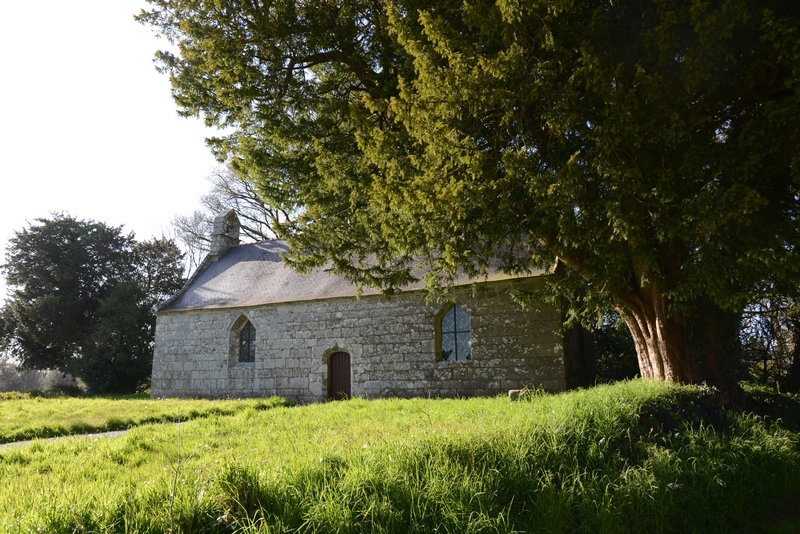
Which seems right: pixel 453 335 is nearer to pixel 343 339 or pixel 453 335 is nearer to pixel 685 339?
pixel 343 339

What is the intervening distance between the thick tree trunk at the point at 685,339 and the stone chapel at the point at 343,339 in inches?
130

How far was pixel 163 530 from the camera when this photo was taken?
280 cm

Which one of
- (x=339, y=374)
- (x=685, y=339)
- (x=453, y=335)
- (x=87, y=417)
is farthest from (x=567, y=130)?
(x=87, y=417)

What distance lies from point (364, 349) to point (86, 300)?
1834 centimetres

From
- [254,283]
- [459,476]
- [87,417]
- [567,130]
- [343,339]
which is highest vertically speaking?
[567,130]

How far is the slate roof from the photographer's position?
15117 mm

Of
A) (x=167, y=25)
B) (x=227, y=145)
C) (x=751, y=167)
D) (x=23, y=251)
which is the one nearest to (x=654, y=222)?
(x=751, y=167)

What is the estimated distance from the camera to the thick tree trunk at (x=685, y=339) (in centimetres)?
764

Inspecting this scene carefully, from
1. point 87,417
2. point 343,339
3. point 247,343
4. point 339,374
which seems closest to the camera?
point 87,417

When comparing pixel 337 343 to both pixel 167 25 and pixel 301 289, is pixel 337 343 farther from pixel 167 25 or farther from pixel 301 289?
pixel 167 25

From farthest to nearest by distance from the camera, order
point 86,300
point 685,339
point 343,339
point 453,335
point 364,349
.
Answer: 1. point 86,300
2. point 343,339
3. point 364,349
4. point 453,335
5. point 685,339

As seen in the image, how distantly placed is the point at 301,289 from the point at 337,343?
7.69 ft

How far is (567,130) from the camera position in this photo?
6.71m

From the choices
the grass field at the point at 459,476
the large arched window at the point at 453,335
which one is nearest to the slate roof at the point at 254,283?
the large arched window at the point at 453,335
